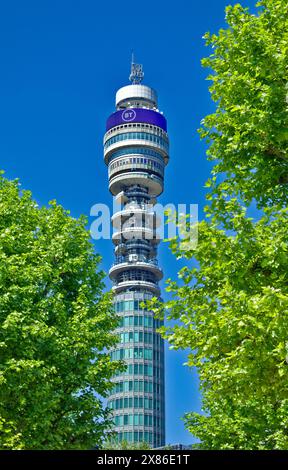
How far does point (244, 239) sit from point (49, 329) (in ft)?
32.0

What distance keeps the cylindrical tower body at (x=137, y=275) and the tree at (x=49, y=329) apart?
142 metres

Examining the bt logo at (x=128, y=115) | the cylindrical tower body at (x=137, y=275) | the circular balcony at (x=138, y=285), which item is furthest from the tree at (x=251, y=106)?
the bt logo at (x=128, y=115)

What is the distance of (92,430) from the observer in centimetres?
2884

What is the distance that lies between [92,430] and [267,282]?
41.2 ft

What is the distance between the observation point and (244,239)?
20.2 m

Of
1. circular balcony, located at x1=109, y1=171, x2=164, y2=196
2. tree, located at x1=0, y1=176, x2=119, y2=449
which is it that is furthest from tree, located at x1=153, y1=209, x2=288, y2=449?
circular balcony, located at x1=109, y1=171, x2=164, y2=196

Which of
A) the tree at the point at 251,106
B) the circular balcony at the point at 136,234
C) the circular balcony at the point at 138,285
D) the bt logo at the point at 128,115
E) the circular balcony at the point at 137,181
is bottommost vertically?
the tree at the point at 251,106

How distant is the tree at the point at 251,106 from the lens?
2033 centimetres

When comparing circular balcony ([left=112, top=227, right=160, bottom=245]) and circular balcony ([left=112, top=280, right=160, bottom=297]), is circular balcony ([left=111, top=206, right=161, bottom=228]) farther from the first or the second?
circular balcony ([left=112, top=280, right=160, bottom=297])

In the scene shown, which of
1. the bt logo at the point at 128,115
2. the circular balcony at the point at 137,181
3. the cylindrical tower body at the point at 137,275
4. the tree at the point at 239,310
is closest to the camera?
the tree at the point at 239,310

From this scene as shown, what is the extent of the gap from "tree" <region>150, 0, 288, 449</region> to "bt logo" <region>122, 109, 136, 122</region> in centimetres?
17539

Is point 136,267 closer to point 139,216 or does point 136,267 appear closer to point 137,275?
point 137,275

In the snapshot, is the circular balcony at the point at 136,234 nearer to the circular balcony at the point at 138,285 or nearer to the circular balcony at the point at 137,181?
the circular balcony at the point at 138,285

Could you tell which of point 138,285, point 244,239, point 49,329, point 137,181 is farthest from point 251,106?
point 137,181
